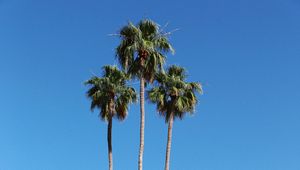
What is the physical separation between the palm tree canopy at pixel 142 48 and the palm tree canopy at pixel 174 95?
5.37m

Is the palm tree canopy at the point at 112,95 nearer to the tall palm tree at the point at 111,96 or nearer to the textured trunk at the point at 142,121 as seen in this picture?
the tall palm tree at the point at 111,96

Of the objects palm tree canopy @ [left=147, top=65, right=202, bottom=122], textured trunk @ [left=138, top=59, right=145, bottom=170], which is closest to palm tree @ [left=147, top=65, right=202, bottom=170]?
palm tree canopy @ [left=147, top=65, right=202, bottom=122]

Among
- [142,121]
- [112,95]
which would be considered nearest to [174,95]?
[112,95]

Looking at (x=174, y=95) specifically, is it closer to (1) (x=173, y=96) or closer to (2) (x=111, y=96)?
(1) (x=173, y=96)

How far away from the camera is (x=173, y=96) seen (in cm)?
4756

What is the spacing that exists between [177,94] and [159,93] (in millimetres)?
1250

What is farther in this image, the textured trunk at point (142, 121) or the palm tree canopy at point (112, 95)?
the palm tree canopy at point (112, 95)

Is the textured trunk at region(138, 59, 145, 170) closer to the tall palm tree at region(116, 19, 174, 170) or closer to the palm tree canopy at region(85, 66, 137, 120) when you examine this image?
the tall palm tree at region(116, 19, 174, 170)

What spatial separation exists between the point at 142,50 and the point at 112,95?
7.71m

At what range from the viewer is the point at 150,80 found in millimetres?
41844

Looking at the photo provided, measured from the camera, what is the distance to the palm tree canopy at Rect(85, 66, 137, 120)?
157 feet

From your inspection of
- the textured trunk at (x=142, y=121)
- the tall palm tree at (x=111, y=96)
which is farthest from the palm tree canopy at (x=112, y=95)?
the textured trunk at (x=142, y=121)

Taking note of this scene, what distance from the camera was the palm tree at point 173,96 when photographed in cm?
4719

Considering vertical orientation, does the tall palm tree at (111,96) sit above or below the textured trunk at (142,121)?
above
